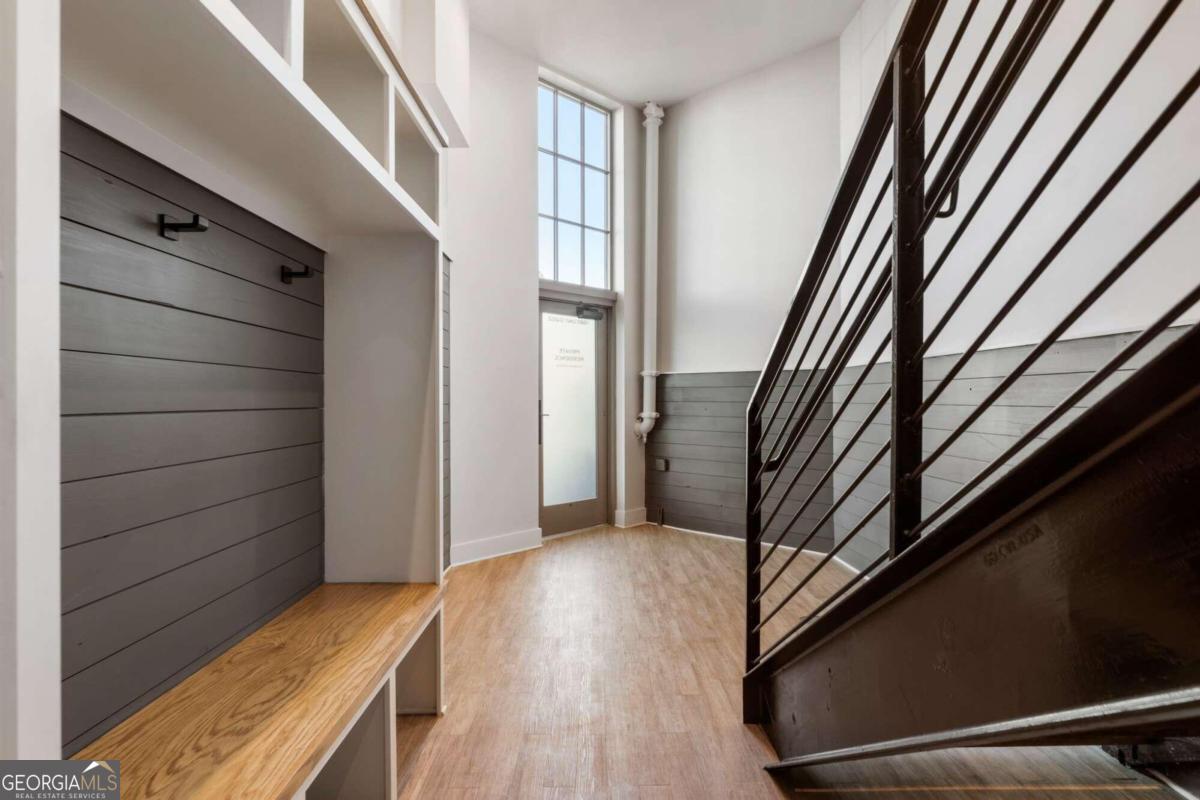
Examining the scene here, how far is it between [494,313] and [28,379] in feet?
11.8

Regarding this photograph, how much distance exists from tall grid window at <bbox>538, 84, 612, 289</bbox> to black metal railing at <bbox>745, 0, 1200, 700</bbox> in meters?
1.94

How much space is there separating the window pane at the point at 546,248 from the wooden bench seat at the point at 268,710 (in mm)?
3361

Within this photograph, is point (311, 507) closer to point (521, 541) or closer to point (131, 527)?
point (131, 527)

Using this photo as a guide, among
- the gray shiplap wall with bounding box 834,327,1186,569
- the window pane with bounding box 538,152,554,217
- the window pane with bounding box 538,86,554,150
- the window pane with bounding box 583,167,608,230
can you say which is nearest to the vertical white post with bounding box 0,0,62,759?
the gray shiplap wall with bounding box 834,327,1186,569

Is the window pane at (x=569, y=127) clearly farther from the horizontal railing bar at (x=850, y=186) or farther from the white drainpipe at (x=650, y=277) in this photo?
the horizontal railing bar at (x=850, y=186)

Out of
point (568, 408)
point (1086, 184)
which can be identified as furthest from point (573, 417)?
point (1086, 184)

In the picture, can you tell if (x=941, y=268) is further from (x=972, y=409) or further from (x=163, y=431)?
(x=163, y=431)

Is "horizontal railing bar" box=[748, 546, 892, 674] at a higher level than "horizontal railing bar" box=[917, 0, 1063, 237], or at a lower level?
lower

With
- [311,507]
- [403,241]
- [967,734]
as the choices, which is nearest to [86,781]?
[311,507]

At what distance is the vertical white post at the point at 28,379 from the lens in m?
0.51

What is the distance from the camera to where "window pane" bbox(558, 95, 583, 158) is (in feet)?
15.5

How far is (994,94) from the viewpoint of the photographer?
0.83 metres

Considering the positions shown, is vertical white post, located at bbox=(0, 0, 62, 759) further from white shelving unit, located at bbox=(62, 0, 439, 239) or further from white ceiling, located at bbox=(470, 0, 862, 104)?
white ceiling, located at bbox=(470, 0, 862, 104)

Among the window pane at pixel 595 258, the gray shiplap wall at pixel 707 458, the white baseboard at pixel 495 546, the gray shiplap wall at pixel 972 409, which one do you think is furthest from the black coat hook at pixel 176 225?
the window pane at pixel 595 258
